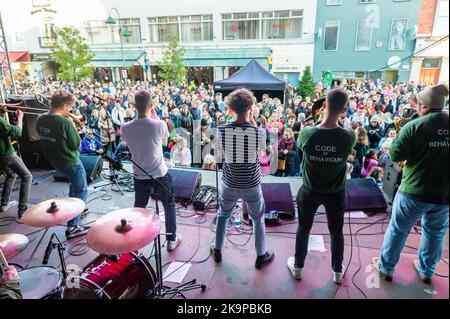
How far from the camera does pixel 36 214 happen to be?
7.29 ft

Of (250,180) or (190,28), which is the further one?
Result: (190,28)

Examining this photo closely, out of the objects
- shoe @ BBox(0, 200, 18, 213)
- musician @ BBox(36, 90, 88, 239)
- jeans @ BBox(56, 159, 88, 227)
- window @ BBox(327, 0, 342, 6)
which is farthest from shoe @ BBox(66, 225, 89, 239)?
window @ BBox(327, 0, 342, 6)

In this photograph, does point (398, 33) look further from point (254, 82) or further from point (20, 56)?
point (20, 56)

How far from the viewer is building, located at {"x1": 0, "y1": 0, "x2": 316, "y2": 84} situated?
17.9 metres

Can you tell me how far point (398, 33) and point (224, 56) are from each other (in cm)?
971

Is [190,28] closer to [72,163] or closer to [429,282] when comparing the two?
[72,163]

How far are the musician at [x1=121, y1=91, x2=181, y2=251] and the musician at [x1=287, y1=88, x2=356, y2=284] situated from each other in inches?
48.4

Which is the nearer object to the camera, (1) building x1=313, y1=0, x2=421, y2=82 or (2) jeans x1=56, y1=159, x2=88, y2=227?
(2) jeans x1=56, y1=159, x2=88, y2=227

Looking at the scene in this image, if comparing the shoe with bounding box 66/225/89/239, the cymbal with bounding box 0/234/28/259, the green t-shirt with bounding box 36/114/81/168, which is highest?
the green t-shirt with bounding box 36/114/81/168

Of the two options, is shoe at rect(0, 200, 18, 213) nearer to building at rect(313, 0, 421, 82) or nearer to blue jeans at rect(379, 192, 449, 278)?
blue jeans at rect(379, 192, 449, 278)

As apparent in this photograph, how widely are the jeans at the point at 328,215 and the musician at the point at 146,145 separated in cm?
122
